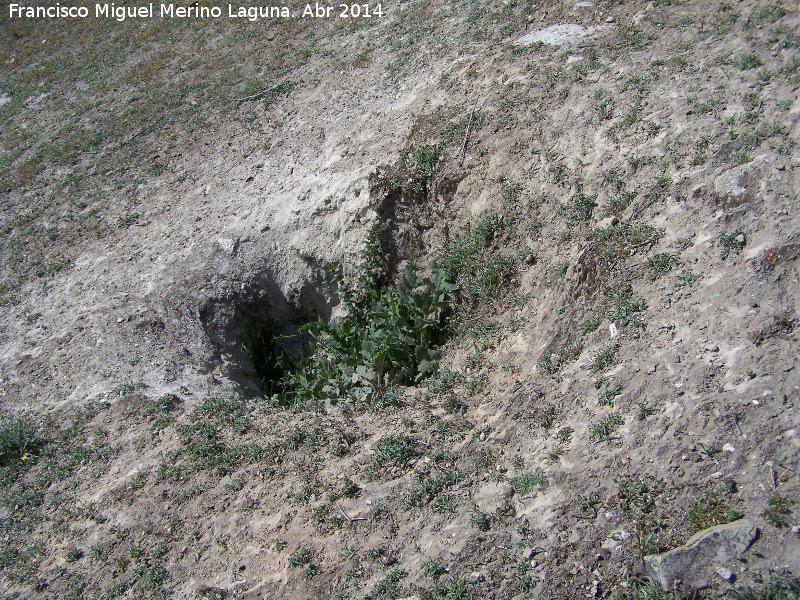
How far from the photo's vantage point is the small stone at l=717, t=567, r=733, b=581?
8.63ft

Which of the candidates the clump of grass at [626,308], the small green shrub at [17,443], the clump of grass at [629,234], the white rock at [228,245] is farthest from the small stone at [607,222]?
the small green shrub at [17,443]

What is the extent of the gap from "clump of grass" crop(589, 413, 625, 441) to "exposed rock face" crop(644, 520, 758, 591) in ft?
2.38

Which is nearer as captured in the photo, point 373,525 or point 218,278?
point 373,525

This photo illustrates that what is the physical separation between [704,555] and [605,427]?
84 centimetres

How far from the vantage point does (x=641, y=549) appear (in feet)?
9.44

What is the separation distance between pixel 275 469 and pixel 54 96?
29.4ft

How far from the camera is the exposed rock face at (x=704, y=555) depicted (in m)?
2.68

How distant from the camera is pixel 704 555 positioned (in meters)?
2.72

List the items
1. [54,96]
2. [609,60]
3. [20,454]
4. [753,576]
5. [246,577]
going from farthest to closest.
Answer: [54,96]
[609,60]
[20,454]
[246,577]
[753,576]

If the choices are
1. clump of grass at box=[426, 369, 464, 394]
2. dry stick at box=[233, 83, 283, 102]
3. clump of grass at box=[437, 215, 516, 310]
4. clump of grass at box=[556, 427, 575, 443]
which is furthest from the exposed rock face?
dry stick at box=[233, 83, 283, 102]

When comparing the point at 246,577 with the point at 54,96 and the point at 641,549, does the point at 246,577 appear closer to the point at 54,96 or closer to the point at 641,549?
the point at 641,549

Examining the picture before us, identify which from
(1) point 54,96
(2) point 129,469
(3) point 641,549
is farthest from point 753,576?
(1) point 54,96

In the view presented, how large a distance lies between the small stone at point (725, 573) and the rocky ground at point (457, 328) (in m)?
0.01

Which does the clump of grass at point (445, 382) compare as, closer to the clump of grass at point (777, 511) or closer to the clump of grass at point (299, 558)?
the clump of grass at point (299, 558)
